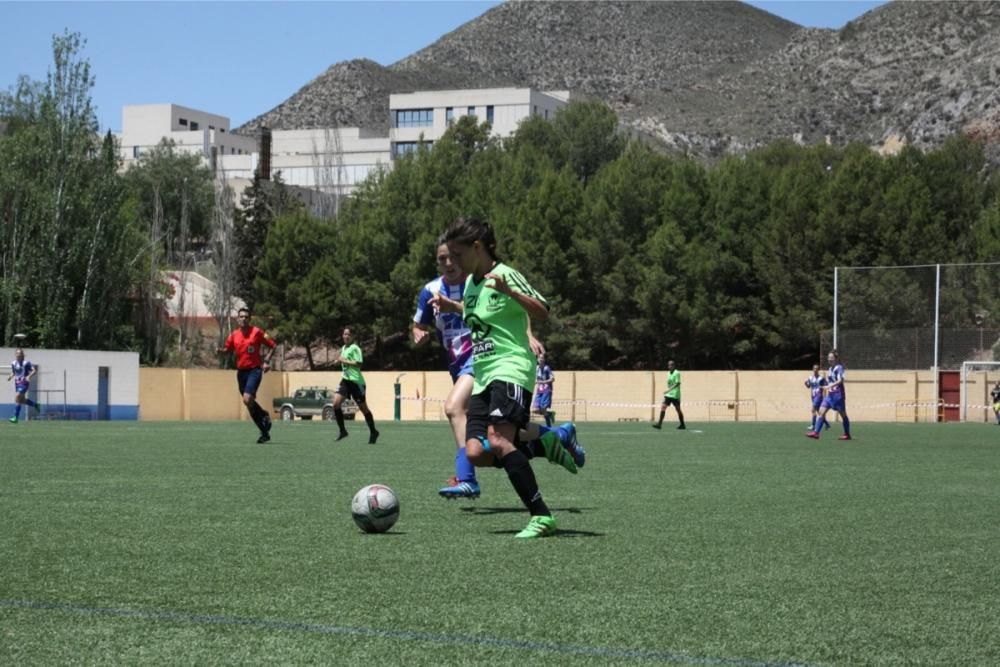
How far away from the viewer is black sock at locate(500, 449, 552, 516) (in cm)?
796

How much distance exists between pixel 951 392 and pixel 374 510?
39.6 metres

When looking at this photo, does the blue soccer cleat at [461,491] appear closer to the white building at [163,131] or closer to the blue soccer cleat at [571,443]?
the blue soccer cleat at [571,443]

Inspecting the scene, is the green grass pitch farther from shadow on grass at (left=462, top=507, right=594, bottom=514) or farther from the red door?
the red door

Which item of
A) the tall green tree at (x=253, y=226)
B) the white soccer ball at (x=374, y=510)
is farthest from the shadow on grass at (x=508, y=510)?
the tall green tree at (x=253, y=226)

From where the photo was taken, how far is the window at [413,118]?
11969cm

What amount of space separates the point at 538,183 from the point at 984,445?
47.5 meters

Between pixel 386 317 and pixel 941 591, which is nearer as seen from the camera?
pixel 941 591

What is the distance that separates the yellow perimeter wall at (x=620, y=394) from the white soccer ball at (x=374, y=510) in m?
39.1

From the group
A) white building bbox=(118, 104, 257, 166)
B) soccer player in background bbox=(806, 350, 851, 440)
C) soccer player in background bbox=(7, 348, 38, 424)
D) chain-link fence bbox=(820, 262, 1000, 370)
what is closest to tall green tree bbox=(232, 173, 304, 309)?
chain-link fence bbox=(820, 262, 1000, 370)

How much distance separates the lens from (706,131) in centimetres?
16138

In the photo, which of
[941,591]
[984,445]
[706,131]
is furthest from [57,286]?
[706,131]

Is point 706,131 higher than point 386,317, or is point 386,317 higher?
point 706,131

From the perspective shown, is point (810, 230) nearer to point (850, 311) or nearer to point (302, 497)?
point (850, 311)

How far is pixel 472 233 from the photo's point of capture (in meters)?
8.16
